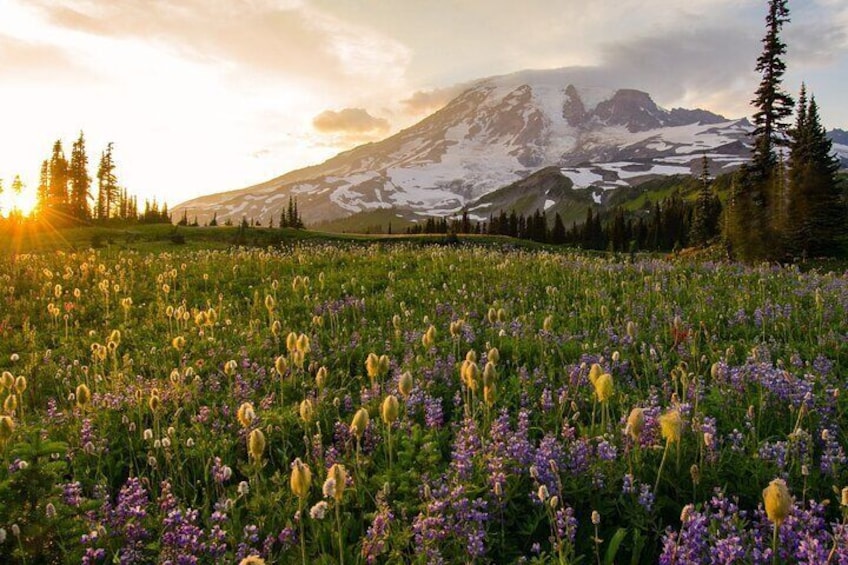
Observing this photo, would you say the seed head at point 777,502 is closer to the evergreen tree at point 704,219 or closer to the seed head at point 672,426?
the seed head at point 672,426

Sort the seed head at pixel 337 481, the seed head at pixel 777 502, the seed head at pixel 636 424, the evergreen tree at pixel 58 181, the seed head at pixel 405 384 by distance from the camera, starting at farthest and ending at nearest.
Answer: the evergreen tree at pixel 58 181 → the seed head at pixel 405 384 → the seed head at pixel 636 424 → the seed head at pixel 337 481 → the seed head at pixel 777 502

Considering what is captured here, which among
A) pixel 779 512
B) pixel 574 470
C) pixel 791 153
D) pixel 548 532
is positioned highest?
pixel 791 153

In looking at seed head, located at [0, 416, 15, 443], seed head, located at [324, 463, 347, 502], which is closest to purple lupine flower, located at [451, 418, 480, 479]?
seed head, located at [324, 463, 347, 502]

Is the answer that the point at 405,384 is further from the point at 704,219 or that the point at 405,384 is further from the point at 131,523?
the point at 704,219

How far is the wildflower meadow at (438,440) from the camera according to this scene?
2822 millimetres

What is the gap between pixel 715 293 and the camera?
31.5 ft

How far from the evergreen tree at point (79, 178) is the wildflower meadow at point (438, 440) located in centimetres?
10651

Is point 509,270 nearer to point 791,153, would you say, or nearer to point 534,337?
point 534,337

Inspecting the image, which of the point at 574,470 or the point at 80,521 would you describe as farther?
the point at 574,470

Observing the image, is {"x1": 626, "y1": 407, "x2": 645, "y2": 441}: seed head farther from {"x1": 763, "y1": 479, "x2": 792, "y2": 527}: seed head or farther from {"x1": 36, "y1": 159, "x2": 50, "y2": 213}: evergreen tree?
{"x1": 36, "y1": 159, "x2": 50, "y2": 213}: evergreen tree

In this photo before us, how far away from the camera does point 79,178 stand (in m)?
97.7

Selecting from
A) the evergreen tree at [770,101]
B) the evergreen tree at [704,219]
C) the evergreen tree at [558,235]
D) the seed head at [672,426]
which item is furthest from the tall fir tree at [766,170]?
the evergreen tree at [558,235]

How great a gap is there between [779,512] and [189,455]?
390cm

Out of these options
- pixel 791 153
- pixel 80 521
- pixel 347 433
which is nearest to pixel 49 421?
pixel 80 521
